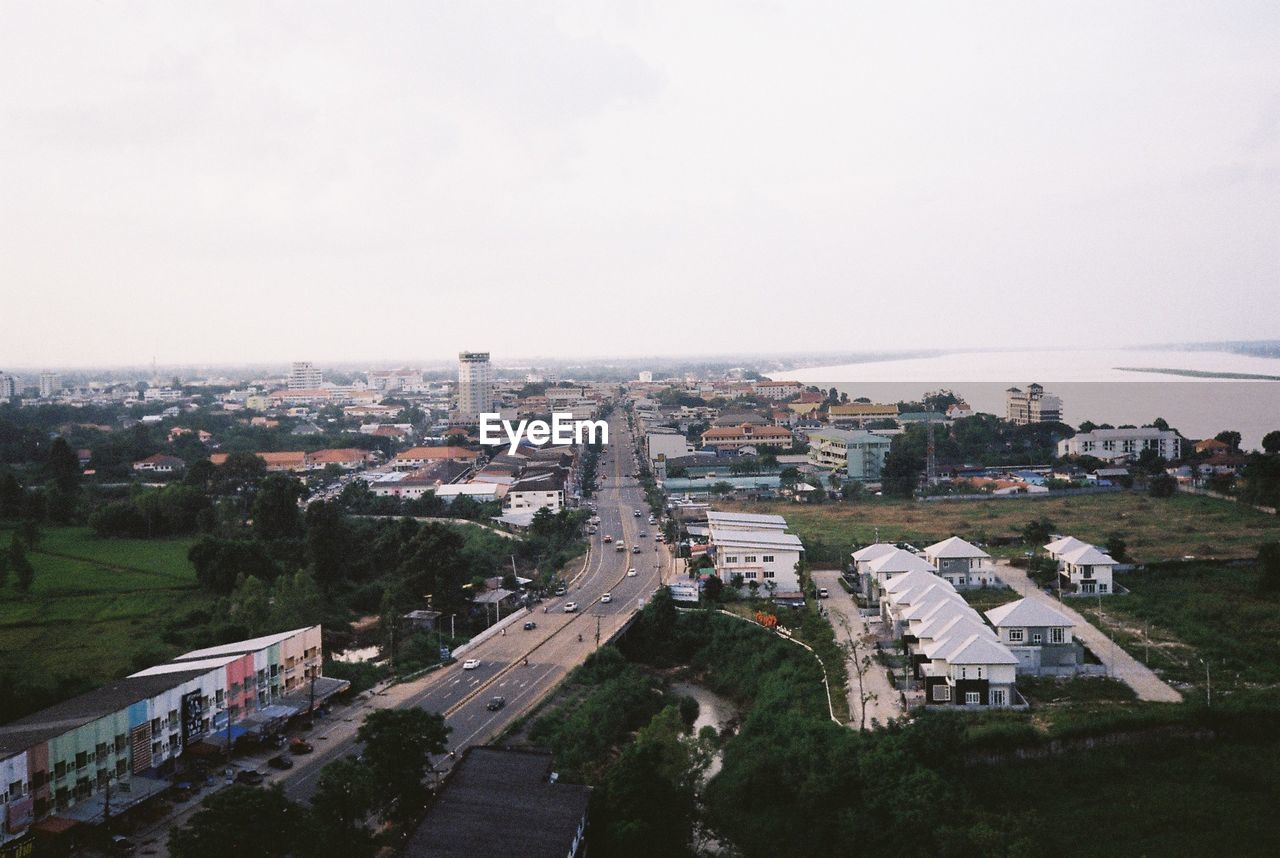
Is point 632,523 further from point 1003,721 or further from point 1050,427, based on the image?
point 1050,427

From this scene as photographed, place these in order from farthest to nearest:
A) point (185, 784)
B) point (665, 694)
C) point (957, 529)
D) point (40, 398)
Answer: point (40, 398) → point (957, 529) → point (665, 694) → point (185, 784)

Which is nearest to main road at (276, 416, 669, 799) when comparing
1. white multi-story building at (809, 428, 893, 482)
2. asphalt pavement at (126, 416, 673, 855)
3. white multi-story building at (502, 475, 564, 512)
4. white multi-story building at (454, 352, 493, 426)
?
asphalt pavement at (126, 416, 673, 855)

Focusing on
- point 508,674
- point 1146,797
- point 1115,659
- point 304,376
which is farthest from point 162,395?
point 1146,797

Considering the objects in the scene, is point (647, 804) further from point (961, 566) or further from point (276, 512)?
point (276, 512)

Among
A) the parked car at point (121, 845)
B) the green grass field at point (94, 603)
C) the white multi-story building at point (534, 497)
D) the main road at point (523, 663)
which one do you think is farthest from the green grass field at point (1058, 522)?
the parked car at point (121, 845)

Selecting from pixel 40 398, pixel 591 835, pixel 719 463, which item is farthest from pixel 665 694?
pixel 40 398

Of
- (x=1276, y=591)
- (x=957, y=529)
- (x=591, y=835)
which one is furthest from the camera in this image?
(x=957, y=529)

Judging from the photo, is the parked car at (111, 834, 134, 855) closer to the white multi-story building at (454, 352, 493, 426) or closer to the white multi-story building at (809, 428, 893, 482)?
the white multi-story building at (809, 428, 893, 482)
